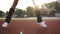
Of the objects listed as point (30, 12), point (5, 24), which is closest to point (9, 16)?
point (5, 24)

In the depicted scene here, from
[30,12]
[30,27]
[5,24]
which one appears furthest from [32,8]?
[5,24]

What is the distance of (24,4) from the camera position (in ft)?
3.86

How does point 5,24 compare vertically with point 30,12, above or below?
below

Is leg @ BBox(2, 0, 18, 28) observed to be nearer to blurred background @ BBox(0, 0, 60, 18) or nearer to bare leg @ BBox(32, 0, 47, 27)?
blurred background @ BBox(0, 0, 60, 18)

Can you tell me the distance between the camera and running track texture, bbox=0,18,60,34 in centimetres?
116

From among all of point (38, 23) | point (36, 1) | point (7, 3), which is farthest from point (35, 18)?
point (7, 3)

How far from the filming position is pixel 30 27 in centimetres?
117

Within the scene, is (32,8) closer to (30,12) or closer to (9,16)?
(30,12)

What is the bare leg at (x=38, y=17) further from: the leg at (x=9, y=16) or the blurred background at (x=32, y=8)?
the leg at (x=9, y=16)

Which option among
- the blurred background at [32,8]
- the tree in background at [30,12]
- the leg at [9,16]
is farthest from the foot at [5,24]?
the tree in background at [30,12]

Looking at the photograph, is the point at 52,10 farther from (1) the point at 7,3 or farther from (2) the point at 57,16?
(1) the point at 7,3

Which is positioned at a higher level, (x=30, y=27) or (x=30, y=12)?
(x=30, y=12)

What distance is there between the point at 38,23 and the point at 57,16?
0.67 feet

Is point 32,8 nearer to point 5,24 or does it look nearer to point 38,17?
point 38,17
